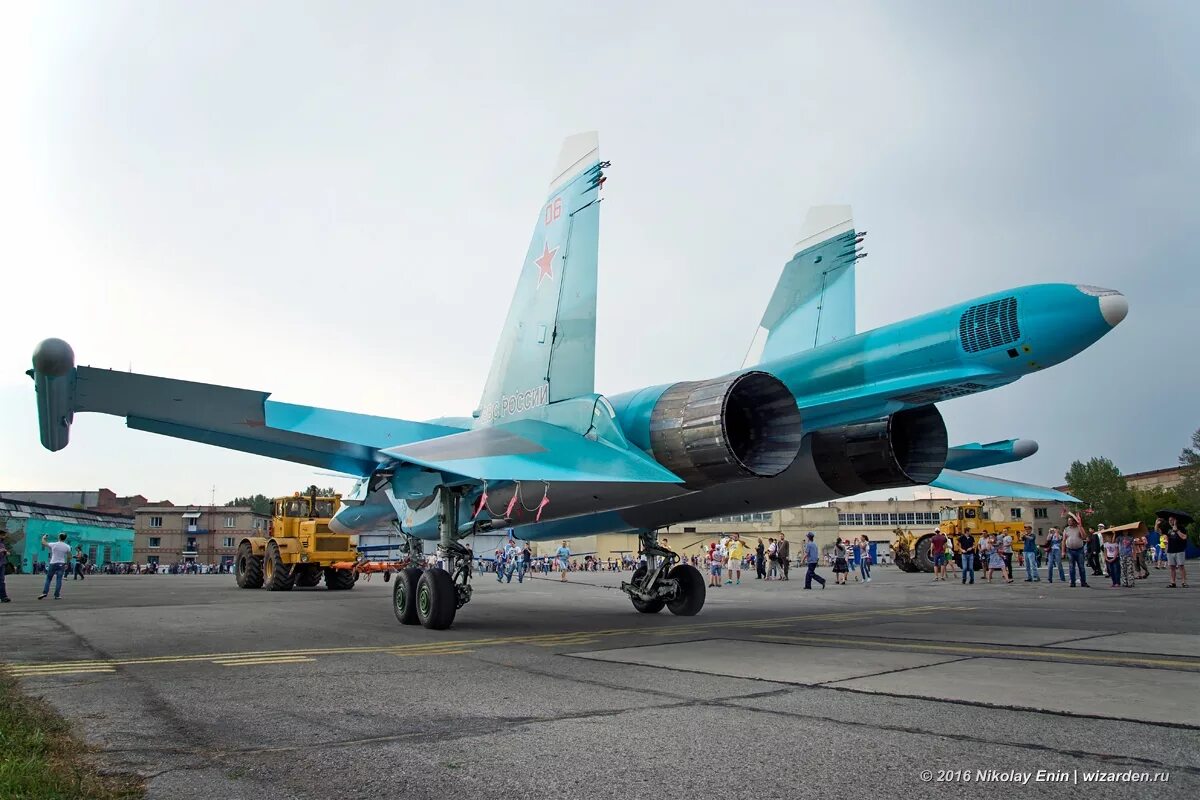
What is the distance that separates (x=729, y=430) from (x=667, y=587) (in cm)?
463

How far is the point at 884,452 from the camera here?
8336 mm

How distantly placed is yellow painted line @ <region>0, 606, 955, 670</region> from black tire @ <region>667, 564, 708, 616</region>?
3.76 feet

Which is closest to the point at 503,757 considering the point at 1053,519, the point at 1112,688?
the point at 1112,688

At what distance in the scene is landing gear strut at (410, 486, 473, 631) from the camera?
9539mm

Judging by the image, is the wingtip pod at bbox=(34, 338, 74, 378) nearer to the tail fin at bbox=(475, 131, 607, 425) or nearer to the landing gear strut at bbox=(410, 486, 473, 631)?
A: the landing gear strut at bbox=(410, 486, 473, 631)

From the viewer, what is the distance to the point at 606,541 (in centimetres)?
7331

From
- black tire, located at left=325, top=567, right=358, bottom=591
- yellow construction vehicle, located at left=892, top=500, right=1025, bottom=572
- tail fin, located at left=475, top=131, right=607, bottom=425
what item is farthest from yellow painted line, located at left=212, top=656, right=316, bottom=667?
yellow construction vehicle, located at left=892, top=500, right=1025, bottom=572

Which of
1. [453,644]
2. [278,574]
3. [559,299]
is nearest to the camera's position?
[453,644]

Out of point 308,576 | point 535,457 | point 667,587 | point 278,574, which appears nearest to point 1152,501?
point 308,576

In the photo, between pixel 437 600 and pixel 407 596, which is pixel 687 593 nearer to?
pixel 437 600

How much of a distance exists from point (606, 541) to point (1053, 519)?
49.5 metres

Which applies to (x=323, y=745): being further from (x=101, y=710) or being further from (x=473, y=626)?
(x=473, y=626)

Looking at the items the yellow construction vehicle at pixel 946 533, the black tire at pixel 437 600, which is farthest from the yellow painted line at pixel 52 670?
the yellow construction vehicle at pixel 946 533

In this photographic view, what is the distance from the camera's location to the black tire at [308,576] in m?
21.5
